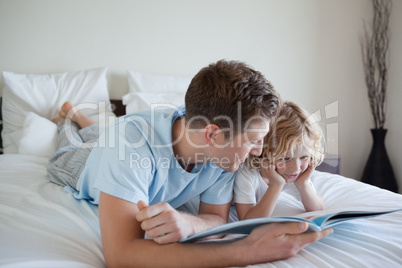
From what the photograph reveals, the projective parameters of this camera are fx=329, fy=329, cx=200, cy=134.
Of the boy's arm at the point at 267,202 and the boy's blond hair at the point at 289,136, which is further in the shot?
the boy's blond hair at the point at 289,136

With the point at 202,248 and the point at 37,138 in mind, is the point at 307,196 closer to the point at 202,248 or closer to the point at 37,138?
the point at 202,248

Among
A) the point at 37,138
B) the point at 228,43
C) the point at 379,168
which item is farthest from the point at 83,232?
the point at 379,168

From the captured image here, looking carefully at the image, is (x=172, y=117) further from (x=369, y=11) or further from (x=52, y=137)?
(x=369, y=11)

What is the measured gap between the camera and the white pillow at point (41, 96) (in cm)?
207

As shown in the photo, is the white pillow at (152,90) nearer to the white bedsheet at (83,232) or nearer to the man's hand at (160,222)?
the white bedsheet at (83,232)

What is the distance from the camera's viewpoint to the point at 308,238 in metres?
0.75

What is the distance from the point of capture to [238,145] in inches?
38.2

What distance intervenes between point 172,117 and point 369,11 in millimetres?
2746

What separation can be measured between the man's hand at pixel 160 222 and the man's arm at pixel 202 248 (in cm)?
2

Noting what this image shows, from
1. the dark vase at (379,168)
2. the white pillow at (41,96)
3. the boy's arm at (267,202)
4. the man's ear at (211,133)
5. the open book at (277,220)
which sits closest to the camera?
the open book at (277,220)

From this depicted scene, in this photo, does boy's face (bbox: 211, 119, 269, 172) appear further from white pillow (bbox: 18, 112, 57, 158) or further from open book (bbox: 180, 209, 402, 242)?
white pillow (bbox: 18, 112, 57, 158)

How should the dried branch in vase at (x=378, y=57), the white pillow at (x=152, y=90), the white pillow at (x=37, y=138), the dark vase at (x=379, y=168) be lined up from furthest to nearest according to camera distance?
the dried branch in vase at (x=378, y=57) < the dark vase at (x=379, y=168) < the white pillow at (x=152, y=90) < the white pillow at (x=37, y=138)

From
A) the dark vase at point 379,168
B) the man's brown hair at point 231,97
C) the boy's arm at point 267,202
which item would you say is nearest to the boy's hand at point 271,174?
the boy's arm at point 267,202

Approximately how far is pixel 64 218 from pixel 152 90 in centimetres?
147
